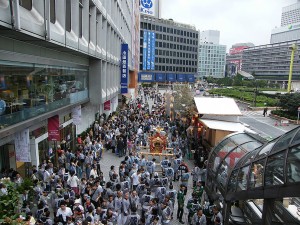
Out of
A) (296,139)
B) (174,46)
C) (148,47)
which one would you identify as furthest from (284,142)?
(174,46)

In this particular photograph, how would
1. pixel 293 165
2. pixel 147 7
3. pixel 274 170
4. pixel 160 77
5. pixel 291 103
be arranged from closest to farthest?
Answer: pixel 293 165, pixel 274 170, pixel 291 103, pixel 160 77, pixel 147 7

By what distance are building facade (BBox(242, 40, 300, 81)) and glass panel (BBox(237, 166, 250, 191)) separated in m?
154

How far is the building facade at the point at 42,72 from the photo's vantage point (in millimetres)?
9906

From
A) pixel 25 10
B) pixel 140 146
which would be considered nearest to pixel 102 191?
pixel 25 10

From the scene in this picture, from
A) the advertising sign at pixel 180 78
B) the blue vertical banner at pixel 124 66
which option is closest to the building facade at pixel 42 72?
the blue vertical banner at pixel 124 66

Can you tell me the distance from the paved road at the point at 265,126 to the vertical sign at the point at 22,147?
25158 millimetres

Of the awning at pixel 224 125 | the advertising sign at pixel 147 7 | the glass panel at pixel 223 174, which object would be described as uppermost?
the advertising sign at pixel 147 7

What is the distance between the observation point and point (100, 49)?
2267 cm

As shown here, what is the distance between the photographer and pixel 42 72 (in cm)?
1361

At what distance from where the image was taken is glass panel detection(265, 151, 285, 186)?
20.2 ft

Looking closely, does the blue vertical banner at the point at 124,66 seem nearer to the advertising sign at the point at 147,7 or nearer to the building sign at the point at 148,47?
the building sign at the point at 148,47

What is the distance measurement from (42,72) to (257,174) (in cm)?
1056

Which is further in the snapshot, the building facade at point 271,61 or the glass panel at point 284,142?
the building facade at point 271,61

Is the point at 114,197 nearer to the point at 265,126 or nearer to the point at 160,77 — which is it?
the point at 265,126
